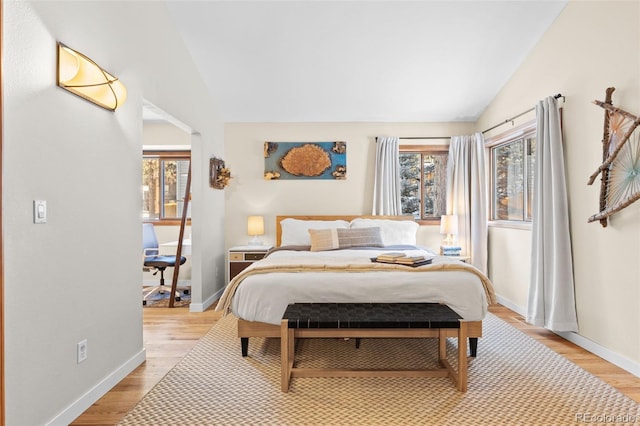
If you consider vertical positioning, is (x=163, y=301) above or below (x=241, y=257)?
below

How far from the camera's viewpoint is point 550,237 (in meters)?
3.33

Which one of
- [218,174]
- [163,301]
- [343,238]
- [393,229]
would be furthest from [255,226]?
[393,229]

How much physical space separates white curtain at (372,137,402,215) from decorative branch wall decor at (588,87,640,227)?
248 centimetres

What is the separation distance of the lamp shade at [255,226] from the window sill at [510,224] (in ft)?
9.64

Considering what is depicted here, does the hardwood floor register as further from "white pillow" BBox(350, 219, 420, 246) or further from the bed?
"white pillow" BBox(350, 219, 420, 246)

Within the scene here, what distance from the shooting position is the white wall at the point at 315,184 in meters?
5.32

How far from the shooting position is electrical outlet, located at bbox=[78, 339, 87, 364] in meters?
2.12

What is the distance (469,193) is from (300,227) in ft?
7.40

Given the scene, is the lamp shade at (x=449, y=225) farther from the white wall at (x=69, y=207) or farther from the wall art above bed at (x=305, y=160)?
the white wall at (x=69, y=207)

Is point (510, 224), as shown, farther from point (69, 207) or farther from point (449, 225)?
point (69, 207)

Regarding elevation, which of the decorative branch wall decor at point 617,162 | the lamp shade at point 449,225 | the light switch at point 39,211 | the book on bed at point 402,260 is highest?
the decorative branch wall decor at point 617,162

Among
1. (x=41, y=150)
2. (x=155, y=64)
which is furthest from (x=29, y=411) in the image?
(x=155, y=64)

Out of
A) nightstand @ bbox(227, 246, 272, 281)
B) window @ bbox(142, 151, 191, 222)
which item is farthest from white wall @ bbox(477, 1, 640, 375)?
window @ bbox(142, 151, 191, 222)

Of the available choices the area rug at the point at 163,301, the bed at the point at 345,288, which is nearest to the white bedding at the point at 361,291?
the bed at the point at 345,288
